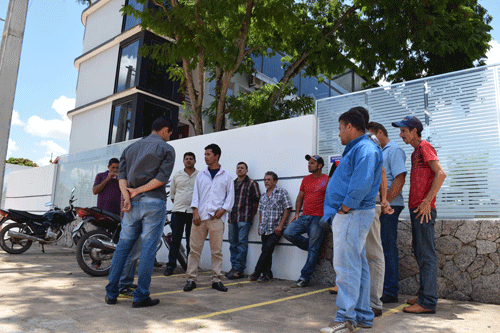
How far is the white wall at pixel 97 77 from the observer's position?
16625 millimetres

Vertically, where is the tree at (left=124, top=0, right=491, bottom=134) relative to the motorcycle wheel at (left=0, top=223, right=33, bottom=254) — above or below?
above

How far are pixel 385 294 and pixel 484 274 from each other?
117 cm

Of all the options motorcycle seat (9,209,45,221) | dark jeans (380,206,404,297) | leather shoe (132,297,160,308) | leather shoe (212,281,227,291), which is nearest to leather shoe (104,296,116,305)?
leather shoe (132,297,160,308)

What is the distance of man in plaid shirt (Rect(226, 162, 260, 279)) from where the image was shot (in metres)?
6.21

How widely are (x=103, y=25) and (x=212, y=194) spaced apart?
626 inches

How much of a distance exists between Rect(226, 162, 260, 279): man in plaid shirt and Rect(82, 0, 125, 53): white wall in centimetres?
1320

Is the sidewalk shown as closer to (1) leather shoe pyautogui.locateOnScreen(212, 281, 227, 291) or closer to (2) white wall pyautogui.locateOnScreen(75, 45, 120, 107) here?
(1) leather shoe pyautogui.locateOnScreen(212, 281, 227, 291)

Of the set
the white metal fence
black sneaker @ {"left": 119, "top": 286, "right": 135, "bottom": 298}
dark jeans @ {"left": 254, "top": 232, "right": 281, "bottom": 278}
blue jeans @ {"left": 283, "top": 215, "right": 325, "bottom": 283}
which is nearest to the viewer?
black sneaker @ {"left": 119, "top": 286, "right": 135, "bottom": 298}

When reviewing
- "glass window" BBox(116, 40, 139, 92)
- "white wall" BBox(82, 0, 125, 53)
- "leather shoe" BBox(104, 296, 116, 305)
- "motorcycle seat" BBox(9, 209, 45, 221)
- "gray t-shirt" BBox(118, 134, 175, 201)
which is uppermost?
"white wall" BBox(82, 0, 125, 53)

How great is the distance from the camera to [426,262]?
12.3 ft

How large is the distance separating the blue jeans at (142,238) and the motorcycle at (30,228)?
510 cm

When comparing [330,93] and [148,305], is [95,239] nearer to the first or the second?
[148,305]

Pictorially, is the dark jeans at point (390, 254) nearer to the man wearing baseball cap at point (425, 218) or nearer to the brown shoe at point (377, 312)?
Answer: the man wearing baseball cap at point (425, 218)

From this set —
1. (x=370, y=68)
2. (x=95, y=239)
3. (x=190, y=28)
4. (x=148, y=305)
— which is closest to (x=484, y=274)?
(x=148, y=305)
